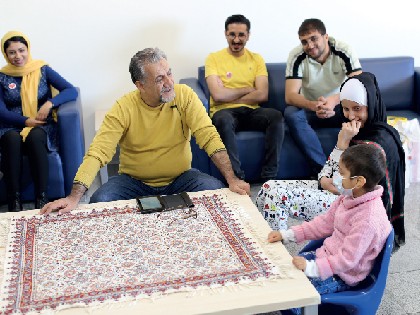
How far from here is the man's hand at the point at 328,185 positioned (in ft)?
8.34

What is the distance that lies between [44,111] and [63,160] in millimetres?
345

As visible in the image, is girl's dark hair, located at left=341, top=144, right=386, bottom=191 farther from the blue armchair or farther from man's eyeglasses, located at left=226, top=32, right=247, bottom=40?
man's eyeglasses, located at left=226, top=32, right=247, bottom=40

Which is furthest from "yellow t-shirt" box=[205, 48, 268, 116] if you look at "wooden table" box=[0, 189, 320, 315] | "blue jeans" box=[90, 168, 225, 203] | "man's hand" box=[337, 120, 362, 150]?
"wooden table" box=[0, 189, 320, 315]

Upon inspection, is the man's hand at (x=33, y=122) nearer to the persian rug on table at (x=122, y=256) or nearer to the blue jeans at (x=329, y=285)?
the persian rug on table at (x=122, y=256)

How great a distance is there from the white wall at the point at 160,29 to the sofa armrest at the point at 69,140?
2.33ft

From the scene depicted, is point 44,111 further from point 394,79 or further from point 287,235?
point 394,79

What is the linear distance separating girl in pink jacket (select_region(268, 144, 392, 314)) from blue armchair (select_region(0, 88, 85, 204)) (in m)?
1.91

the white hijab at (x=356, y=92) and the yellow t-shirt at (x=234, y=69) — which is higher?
the white hijab at (x=356, y=92)

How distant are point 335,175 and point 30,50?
8.18 ft

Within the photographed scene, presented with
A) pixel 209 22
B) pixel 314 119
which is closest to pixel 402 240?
pixel 314 119

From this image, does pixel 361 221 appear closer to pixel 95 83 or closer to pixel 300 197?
pixel 300 197

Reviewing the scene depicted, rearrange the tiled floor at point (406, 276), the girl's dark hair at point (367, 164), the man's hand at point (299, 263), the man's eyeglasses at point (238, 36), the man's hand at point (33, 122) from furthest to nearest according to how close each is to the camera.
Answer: the man's eyeglasses at point (238, 36)
the man's hand at point (33, 122)
the tiled floor at point (406, 276)
the girl's dark hair at point (367, 164)
the man's hand at point (299, 263)

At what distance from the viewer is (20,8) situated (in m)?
4.07

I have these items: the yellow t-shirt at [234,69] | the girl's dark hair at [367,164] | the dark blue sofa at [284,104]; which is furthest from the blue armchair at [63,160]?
the girl's dark hair at [367,164]
